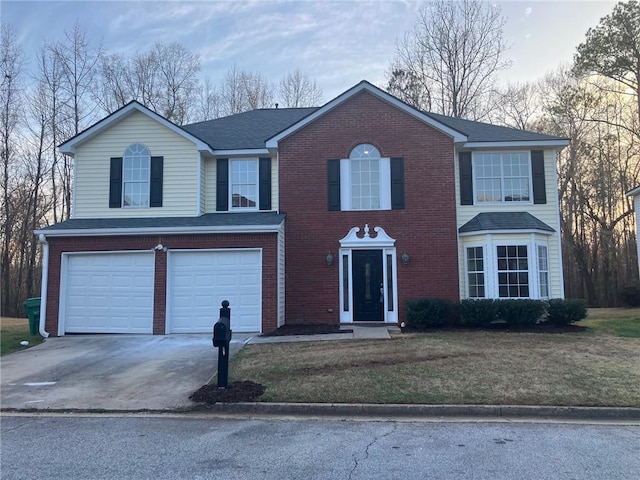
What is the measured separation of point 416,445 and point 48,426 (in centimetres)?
474

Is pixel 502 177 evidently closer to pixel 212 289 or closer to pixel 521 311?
pixel 521 311

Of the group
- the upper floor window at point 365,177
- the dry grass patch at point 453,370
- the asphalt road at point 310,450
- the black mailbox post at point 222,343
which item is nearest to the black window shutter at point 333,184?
the upper floor window at point 365,177

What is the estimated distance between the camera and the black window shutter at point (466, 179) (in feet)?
47.8

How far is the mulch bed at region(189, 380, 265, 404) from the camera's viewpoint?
6508 mm

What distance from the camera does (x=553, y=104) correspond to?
2741 cm

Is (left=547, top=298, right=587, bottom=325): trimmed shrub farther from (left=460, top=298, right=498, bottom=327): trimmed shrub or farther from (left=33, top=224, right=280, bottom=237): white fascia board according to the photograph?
(left=33, top=224, right=280, bottom=237): white fascia board

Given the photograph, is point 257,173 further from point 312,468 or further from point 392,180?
point 312,468

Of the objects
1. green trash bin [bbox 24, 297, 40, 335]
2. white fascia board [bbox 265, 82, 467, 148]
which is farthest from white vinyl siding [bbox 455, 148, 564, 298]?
green trash bin [bbox 24, 297, 40, 335]

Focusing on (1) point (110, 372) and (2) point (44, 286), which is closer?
(1) point (110, 372)


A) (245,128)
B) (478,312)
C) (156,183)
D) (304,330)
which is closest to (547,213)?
(478,312)

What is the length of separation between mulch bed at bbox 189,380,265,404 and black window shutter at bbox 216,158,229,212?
28.3 ft

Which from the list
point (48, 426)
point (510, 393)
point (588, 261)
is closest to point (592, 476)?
point (510, 393)

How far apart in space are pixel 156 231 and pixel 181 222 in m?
0.88

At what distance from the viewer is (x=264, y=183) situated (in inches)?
590
